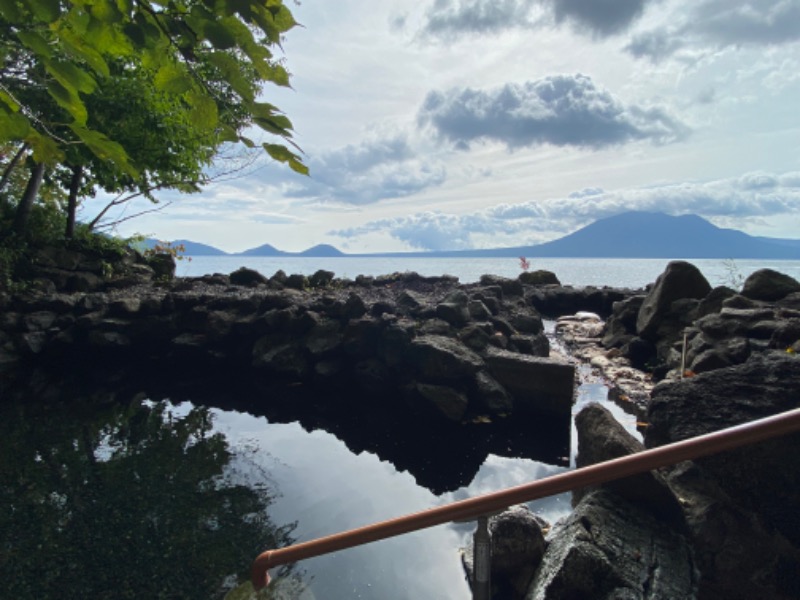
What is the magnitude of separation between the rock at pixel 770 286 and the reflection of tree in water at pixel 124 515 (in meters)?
9.03

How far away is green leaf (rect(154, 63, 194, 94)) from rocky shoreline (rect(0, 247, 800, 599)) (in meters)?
3.00

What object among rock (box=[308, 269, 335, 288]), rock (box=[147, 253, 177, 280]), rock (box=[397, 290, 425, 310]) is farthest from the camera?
rock (box=[147, 253, 177, 280])

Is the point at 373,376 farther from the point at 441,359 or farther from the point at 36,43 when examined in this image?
the point at 36,43

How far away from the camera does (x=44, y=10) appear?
1.22 m

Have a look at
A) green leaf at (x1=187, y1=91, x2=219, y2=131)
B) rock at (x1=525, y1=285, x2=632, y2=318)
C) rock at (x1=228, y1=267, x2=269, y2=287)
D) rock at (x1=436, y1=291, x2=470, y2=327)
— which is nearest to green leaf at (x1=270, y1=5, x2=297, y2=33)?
green leaf at (x1=187, y1=91, x2=219, y2=131)

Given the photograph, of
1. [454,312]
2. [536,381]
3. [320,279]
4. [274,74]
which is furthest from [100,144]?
[320,279]

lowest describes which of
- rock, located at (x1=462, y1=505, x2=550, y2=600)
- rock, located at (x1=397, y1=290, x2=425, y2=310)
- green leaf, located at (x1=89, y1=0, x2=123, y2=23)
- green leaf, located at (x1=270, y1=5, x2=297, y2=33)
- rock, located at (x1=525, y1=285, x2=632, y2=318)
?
rock, located at (x1=525, y1=285, x2=632, y2=318)

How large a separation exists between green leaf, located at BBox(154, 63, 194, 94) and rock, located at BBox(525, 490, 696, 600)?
9.83 ft

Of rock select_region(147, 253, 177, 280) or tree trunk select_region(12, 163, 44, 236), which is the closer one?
tree trunk select_region(12, 163, 44, 236)

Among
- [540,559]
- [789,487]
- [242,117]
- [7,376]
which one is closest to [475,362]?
[540,559]

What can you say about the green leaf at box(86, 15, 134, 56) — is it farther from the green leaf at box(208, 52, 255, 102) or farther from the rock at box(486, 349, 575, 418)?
the rock at box(486, 349, 575, 418)

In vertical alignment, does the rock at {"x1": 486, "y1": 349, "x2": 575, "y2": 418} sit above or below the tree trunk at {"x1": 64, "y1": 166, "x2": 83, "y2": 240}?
below

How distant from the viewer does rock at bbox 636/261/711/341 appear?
32.3ft

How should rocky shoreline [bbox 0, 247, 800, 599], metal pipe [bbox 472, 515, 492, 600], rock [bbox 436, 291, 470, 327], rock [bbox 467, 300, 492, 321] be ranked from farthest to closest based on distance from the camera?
rock [bbox 467, 300, 492, 321] < rock [bbox 436, 291, 470, 327] < rocky shoreline [bbox 0, 247, 800, 599] < metal pipe [bbox 472, 515, 492, 600]
